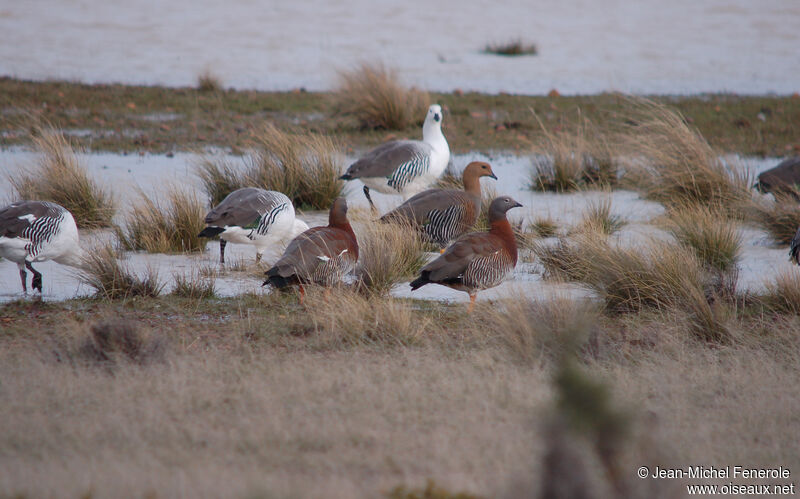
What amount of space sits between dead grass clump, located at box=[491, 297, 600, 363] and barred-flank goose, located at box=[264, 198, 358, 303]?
1.63m

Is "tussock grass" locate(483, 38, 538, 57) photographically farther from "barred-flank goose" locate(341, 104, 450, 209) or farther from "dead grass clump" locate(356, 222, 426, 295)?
"dead grass clump" locate(356, 222, 426, 295)

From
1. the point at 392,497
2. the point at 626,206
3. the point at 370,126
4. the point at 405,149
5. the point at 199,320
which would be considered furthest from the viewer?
the point at 370,126

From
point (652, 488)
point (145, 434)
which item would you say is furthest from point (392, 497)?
point (145, 434)

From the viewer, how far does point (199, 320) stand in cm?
696

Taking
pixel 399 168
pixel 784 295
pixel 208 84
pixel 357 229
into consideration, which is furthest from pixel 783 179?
pixel 208 84

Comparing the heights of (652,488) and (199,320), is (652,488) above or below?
above

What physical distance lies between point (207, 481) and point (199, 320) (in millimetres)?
3394

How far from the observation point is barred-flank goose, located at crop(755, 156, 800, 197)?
10281 millimetres

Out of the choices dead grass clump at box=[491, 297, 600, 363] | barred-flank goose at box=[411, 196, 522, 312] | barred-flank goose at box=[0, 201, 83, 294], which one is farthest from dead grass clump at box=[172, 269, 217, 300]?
dead grass clump at box=[491, 297, 600, 363]

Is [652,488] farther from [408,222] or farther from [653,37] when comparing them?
[653,37]

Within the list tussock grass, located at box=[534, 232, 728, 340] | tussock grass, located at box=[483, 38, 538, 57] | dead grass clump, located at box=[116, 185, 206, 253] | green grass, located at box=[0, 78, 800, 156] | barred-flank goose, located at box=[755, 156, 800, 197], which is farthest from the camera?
tussock grass, located at box=[483, 38, 538, 57]

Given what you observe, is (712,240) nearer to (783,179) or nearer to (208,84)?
(783,179)

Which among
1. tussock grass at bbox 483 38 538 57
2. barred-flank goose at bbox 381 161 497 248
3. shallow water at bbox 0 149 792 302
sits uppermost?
tussock grass at bbox 483 38 538 57

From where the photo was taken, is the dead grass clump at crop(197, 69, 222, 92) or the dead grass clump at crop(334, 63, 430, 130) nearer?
the dead grass clump at crop(334, 63, 430, 130)
